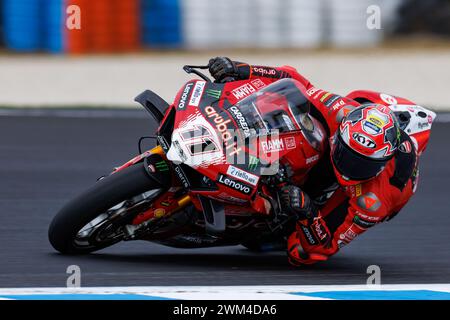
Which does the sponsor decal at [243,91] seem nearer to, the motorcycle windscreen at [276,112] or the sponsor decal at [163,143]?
the motorcycle windscreen at [276,112]

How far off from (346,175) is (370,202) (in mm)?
219

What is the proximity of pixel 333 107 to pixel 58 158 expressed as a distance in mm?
3677

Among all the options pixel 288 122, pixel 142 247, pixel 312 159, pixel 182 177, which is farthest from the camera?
pixel 142 247

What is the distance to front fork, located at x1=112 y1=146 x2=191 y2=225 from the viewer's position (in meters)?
5.57

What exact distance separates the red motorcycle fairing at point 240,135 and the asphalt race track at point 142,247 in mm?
542

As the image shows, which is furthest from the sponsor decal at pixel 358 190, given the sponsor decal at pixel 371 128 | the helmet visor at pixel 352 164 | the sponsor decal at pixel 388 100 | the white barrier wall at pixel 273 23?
the white barrier wall at pixel 273 23

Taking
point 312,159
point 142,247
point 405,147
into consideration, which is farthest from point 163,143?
point 405,147

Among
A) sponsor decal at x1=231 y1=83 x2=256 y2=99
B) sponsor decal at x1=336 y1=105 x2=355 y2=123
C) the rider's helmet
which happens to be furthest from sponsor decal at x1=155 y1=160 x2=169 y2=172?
sponsor decal at x1=336 y1=105 x2=355 y2=123

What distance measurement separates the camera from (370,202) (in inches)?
222

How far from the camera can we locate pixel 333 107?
5.89m

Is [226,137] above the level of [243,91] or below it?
below

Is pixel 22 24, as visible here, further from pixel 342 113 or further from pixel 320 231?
pixel 320 231

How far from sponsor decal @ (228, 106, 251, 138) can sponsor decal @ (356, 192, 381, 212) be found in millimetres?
748
